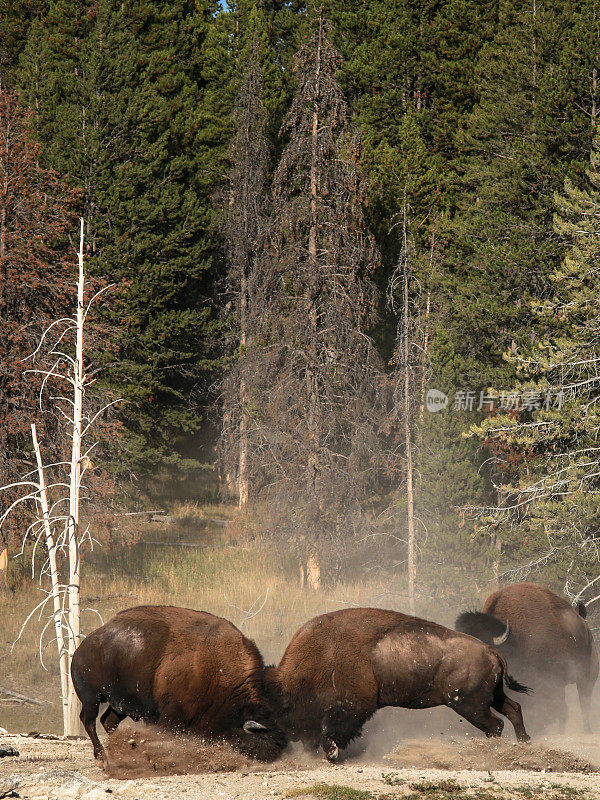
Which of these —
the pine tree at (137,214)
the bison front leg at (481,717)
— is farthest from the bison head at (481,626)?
the pine tree at (137,214)

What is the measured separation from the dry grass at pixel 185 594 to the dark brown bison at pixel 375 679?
608 cm

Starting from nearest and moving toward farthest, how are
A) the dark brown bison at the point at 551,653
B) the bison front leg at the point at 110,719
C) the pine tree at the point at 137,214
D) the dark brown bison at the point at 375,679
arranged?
the dark brown bison at the point at 375,679, the bison front leg at the point at 110,719, the dark brown bison at the point at 551,653, the pine tree at the point at 137,214

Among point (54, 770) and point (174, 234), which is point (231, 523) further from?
point (54, 770)

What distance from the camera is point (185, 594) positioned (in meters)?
22.3

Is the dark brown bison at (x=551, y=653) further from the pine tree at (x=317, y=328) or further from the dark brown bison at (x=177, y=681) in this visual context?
the pine tree at (x=317, y=328)

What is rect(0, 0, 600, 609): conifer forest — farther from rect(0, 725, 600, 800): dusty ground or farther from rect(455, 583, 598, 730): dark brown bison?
rect(0, 725, 600, 800): dusty ground

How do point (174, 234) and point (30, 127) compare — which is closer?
point (30, 127)

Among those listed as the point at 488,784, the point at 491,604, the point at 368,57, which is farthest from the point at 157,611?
the point at 368,57

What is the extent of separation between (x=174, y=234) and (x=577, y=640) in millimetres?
22502

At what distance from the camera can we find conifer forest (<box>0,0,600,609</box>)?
17.9m

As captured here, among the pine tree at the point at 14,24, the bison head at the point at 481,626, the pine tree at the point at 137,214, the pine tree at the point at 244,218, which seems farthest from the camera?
the pine tree at the point at 14,24

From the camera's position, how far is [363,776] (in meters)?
8.62

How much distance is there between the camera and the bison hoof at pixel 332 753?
9523 mm

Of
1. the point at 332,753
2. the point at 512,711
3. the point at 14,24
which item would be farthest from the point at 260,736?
the point at 14,24
